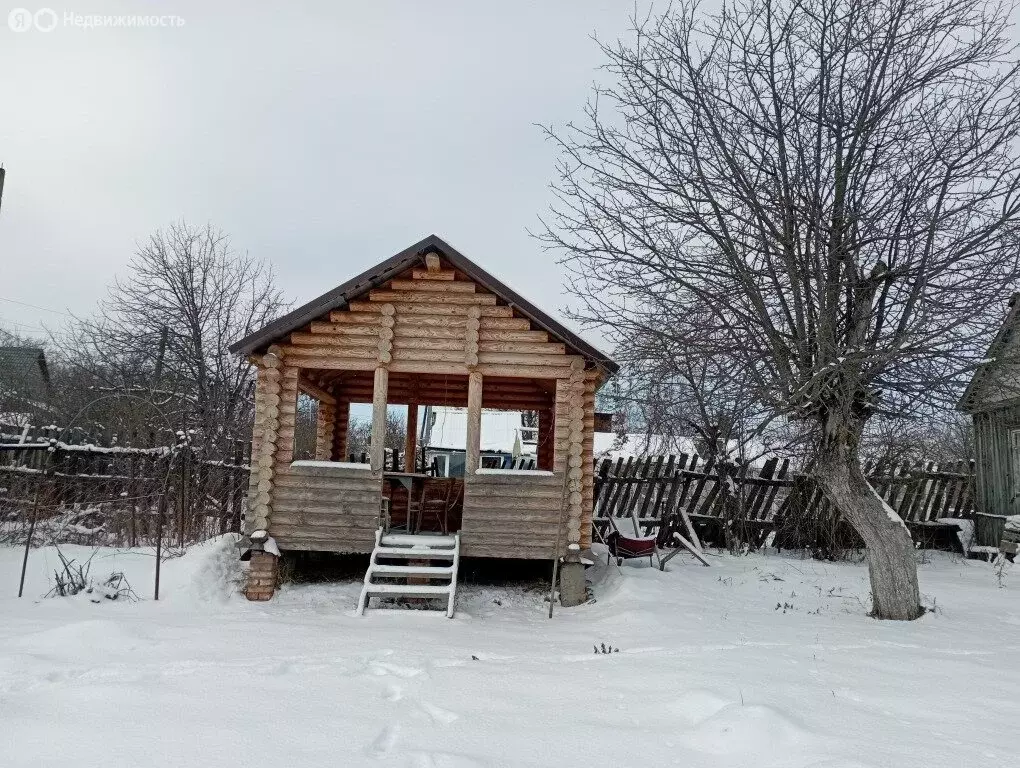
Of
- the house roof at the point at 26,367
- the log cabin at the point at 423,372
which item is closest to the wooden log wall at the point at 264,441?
the log cabin at the point at 423,372

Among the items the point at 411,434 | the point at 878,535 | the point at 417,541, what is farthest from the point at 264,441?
the point at 878,535

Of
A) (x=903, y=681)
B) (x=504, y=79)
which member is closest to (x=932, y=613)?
(x=903, y=681)

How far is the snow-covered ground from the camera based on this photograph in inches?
145

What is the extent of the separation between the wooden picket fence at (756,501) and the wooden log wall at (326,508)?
15.1 ft

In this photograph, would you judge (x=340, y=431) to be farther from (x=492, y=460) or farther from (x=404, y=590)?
(x=492, y=460)

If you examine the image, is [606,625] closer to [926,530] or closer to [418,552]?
[418,552]

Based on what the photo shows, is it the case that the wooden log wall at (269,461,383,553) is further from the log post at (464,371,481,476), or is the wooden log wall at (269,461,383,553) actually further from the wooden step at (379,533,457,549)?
the log post at (464,371,481,476)

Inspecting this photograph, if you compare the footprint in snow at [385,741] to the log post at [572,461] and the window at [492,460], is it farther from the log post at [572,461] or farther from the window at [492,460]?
the window at [492,460]

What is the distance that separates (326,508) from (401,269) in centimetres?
329

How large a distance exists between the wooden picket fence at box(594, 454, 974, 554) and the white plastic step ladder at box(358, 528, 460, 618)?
3.88m

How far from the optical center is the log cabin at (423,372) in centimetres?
945

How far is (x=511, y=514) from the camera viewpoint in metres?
9.60

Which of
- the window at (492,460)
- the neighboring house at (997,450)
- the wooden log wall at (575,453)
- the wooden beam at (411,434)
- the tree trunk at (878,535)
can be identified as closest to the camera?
the tree trunk at (878,535)

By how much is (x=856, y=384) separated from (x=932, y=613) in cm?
268
